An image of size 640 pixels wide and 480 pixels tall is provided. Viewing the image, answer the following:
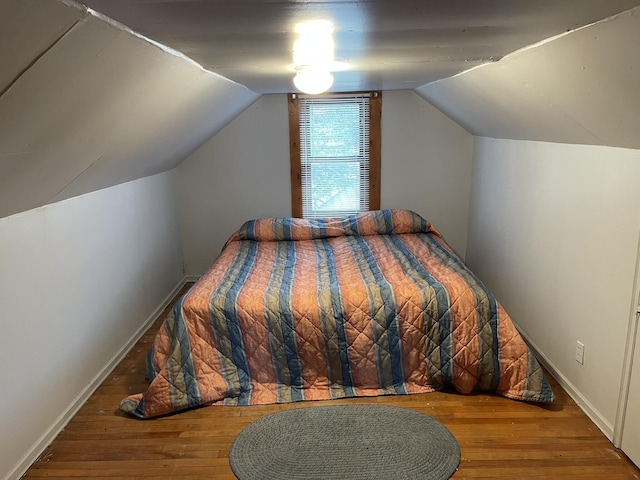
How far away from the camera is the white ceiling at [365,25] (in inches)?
45.1

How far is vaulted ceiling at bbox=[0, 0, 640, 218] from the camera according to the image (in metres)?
1.17

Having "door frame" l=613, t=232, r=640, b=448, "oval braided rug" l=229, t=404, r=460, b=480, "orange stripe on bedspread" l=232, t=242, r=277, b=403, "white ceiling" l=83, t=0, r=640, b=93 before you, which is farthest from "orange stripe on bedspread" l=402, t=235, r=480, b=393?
"white ceiling" l=83, t=0, r=640, b=93

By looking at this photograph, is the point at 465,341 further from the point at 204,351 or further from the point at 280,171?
the point at 280,171

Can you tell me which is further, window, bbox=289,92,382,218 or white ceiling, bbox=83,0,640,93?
window, bbox=289,92,382,218

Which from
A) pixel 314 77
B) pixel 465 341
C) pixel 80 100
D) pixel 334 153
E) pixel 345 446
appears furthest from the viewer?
pixel 334 153

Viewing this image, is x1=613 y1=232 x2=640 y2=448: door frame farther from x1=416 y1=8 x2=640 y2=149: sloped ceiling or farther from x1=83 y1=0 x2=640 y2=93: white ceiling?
x1=83 y1=0 x2=640 y2=93: white ceiling

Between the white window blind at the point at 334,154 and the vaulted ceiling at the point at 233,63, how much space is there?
126 cm

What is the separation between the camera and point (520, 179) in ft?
10.5

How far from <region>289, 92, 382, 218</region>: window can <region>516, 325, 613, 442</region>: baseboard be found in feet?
6.13

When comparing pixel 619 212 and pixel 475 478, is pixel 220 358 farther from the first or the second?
pixel 619 212

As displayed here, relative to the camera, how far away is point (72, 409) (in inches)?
99.1

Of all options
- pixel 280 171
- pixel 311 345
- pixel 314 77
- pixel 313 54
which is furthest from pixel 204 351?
pixel 280 171

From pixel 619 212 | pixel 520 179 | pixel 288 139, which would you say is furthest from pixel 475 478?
pixel 288 139

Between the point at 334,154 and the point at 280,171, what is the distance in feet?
1.54
